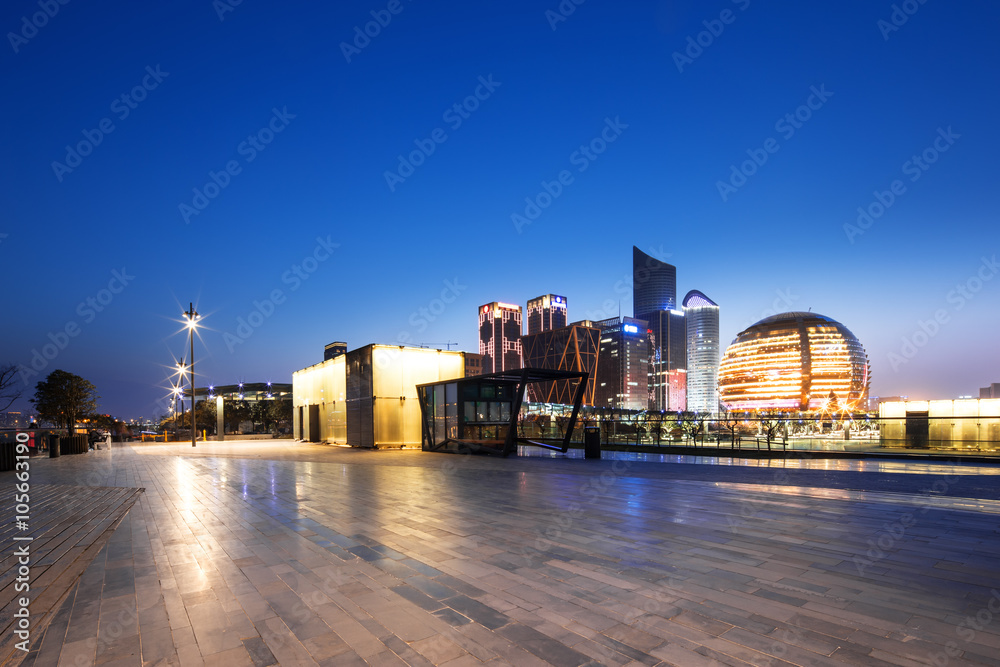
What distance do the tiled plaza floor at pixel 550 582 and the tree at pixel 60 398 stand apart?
34061mm

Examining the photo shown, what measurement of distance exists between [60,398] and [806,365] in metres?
175

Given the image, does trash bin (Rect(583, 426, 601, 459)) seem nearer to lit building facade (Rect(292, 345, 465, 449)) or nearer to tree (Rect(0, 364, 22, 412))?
lit building facade (Rect(292, 345, 465, 449))

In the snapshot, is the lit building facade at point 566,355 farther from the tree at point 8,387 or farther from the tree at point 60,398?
the tree at point 8,387

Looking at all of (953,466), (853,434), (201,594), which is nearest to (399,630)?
(201,594)

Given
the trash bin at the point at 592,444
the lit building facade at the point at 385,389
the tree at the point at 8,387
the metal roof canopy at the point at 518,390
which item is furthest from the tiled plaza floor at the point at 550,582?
the tree at the point at 8,387

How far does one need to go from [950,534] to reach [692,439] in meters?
17.7

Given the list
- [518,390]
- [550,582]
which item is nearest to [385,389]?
[518,390]

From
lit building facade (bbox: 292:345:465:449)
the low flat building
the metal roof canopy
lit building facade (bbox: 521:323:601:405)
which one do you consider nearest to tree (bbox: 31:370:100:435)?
lit building facade (bbox: 292:345:465:449)

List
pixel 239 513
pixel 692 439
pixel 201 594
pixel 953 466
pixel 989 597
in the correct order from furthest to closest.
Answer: pixel 692 439 → pixel 953 466 → pixel 239 513 → pixel 201 594 → pixel 989 597

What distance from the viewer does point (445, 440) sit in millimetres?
22125

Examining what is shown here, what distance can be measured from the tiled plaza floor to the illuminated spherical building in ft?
553

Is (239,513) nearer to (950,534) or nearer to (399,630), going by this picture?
(399,630)

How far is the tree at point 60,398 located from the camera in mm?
34625

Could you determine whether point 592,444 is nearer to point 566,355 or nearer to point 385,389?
point 385,389
